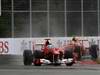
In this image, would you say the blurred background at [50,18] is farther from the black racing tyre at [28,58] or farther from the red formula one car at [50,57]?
the red formula one car at [50,57]

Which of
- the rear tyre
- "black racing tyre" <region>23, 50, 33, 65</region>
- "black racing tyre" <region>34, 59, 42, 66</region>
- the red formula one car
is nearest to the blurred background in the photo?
"black racing tyre" <region>23, 50, 33, 65</region>

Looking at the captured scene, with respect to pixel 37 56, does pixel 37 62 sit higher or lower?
lower

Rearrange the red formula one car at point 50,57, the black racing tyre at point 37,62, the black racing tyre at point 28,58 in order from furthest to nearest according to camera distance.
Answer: the black racing tyre at point 28,58
the black racing tyre at point 37,62
the red formula one car at point 50,57

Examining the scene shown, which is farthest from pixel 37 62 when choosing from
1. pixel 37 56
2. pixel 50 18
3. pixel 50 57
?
pixel 50 18

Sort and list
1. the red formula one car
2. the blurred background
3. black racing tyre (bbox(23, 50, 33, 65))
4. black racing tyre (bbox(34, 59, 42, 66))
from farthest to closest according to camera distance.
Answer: the blurred background, black racing tyre (bbox(23, 50, 33, 65)), black racing tyre (bbox(34, 59, 42, 66)), the red formula one car

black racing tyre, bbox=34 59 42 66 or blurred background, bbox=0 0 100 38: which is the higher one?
blurred background, bbox=0 0 100 38

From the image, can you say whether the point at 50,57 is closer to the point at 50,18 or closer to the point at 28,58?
the point at 28,58

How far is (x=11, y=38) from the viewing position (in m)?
31.9

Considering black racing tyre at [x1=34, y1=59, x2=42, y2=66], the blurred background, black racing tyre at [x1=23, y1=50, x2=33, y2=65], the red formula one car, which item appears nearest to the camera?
the red formula one car

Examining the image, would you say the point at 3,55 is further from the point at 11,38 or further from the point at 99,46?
the point at 99,46

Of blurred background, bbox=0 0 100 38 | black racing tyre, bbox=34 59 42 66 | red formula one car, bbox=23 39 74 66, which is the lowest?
black racing tyre, bbox=34 59 42 66

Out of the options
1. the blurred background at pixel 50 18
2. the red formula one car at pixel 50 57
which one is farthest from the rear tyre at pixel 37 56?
the blurred background at pixel 50 18

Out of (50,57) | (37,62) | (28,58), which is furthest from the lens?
(28,58)

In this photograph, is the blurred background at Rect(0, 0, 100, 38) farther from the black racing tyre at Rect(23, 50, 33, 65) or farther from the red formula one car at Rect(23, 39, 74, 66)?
the red formula one car at Rect(23, 39, 74, 66)
